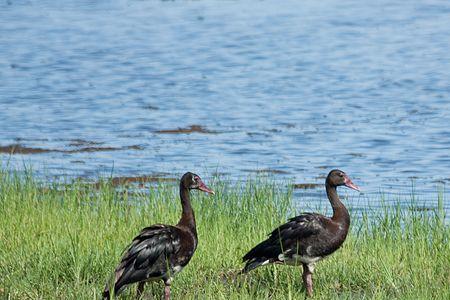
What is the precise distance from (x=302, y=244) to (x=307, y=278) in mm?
292

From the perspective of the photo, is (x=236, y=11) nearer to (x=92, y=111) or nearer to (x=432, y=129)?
(x=92, y=111)

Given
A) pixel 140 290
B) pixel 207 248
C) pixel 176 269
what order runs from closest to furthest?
pixel 176 269 → pixel 140 290 → pixel 207 248

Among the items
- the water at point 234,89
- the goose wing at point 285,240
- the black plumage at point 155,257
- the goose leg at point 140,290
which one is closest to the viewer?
the black plumage at point 155,257

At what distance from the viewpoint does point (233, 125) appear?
71.3 ft

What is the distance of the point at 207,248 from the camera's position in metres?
10.5

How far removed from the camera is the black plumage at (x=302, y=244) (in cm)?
939

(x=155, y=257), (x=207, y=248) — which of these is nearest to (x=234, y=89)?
(x=207, y=248)

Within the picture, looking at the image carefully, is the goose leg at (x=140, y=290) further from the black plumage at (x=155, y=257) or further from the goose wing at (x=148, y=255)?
the goose wing at (x=148, y=255)

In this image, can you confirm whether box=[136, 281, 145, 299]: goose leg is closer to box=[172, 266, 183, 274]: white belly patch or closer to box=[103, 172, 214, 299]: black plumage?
box=[103, 172, 214, 299]: black plumage

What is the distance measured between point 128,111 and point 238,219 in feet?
38.8

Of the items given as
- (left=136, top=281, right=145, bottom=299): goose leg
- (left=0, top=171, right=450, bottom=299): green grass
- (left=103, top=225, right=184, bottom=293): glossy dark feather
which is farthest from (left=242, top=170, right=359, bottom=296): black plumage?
(left=136, top=281, right=145, bottom=299): goose leg

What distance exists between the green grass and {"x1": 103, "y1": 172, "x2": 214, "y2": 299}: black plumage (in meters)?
0.22

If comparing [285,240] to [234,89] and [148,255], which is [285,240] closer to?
[148,255]

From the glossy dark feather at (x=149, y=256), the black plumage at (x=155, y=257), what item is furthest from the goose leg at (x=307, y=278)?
the glossy dark feather at (x=149, y=256)
